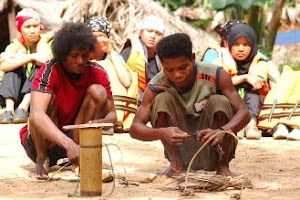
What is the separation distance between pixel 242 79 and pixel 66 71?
3083 millimetres

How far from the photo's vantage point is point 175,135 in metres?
6.00

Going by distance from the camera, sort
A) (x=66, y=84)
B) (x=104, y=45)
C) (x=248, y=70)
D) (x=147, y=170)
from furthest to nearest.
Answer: (x=104, y=45) → (x=248, y=70) → (x=147, y=170) → (x=66, y=84)

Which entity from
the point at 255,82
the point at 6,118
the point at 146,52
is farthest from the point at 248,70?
the point at 6,118

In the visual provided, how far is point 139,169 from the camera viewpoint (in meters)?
7.08

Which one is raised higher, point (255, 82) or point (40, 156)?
point (255, 82)

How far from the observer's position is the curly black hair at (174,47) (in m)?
6.05

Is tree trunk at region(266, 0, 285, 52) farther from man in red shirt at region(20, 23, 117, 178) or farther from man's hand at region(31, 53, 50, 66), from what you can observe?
man in red shirt at region(20, 23, 117, 178)

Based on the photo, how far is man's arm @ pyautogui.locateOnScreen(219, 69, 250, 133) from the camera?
613cm

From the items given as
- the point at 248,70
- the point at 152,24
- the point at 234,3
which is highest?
the point at 234,3

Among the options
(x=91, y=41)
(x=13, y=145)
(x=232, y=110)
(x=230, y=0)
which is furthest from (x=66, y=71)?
(x=230, y=0)

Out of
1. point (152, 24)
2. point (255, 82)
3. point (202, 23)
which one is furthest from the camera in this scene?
point (202, 23)

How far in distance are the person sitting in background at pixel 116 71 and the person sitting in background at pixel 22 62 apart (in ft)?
1.77

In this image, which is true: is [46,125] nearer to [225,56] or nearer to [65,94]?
[65,94]

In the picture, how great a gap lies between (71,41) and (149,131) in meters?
0.83
